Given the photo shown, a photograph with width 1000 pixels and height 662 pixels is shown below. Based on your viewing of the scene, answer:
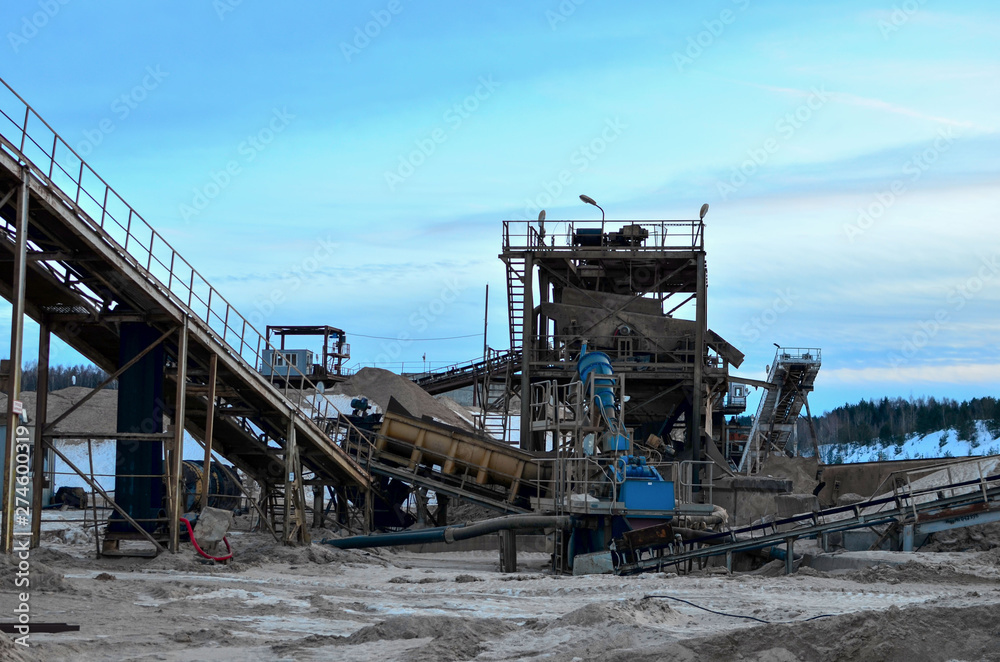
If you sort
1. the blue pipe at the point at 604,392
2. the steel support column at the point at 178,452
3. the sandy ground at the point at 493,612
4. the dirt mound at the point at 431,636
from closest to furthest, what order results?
the sandy ground at the point at 493,612, the dirt mound at the point at 431,636, the steel support column at the point at 178,452, the blue pipe at the point at 604,392

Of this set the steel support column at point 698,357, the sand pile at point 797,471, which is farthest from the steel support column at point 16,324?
the sand pile at point 797,471

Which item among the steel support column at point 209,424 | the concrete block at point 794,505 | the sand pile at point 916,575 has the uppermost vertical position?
the steel support column at point 209,424

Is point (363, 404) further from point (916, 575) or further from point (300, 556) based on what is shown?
point (916, 575)

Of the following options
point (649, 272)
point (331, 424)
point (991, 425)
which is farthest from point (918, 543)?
point (991, 425)

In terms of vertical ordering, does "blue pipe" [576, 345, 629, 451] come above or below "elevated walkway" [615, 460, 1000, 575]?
above

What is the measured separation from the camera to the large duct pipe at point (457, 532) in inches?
809

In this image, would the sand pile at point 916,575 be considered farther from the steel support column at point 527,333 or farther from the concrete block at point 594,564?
the steel support column at point 527,333

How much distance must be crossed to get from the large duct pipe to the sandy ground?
1979 millimetres

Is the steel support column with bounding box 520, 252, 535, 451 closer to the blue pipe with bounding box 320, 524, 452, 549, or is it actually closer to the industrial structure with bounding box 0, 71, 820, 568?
the industrial structure with bounding box 0, 71, 820, 568

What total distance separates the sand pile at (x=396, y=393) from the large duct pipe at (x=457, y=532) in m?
20.1

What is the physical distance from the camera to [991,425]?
88125 mm

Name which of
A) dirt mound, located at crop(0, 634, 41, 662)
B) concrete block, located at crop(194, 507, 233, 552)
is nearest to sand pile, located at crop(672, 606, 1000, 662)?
dirt mound, located at crop(0, 634, 41, 662)

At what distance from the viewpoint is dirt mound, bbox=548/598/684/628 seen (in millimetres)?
10906

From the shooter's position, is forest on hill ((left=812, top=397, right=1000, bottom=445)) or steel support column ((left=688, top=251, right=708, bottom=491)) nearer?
steel support column ((left=688, top=251, right=708, bottom=491))
